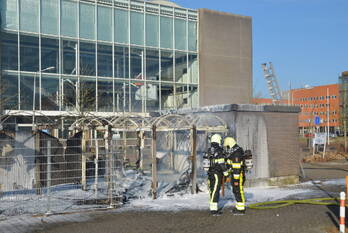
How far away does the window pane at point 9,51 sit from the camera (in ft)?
90.9

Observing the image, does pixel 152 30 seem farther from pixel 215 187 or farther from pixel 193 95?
pixel 215 187

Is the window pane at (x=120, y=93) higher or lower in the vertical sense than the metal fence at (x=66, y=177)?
higher

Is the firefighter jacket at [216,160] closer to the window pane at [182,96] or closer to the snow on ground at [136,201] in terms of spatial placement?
the snow on ground at [136,201]

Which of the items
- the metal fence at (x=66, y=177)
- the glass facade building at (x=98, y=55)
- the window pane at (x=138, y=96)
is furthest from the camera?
the window pane at (x=138, y=96)

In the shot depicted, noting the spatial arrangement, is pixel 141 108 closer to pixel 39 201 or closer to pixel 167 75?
pixel 167 75

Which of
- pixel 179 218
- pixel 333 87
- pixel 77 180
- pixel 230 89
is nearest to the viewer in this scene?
pixel 179 218

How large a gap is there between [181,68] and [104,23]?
7843mm

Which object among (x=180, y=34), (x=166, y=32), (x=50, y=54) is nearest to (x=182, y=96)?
(x=180, y=34)

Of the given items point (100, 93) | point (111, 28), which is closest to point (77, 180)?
point (100, 93)

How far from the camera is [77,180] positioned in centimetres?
1380

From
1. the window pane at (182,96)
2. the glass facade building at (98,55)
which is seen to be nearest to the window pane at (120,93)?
the glass facade building at (98,55)

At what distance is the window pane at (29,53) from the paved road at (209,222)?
69.2 feet

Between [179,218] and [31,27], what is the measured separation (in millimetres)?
23144

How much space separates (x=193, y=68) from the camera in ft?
120
